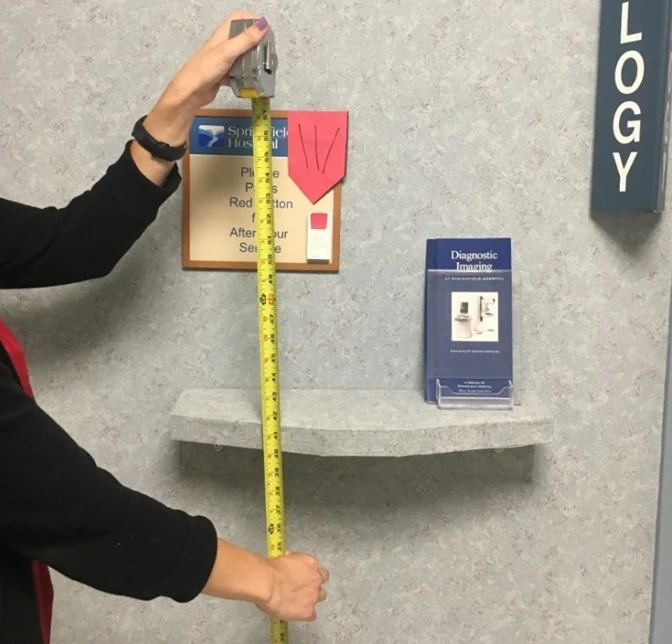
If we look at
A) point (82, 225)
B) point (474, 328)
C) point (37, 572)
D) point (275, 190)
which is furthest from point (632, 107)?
point (37, 572)

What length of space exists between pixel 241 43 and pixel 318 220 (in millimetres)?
244

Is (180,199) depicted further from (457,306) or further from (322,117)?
(457,306)

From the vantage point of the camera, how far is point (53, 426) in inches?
25.4

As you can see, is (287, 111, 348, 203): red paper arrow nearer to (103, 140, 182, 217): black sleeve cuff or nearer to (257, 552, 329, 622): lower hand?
(103, 140, 182, 217): black sleeve cuff

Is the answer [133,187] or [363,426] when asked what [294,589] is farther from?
[133,187]

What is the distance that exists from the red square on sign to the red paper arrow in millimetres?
18

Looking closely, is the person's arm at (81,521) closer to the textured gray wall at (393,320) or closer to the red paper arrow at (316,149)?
the textured gray wall at (393,320)

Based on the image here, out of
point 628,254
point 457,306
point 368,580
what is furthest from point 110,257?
point 628,254

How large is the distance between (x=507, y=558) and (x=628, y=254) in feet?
1.49

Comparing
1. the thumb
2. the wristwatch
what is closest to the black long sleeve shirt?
the wristwatch

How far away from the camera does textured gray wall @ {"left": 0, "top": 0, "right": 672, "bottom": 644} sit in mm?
943

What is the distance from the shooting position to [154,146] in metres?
0.85

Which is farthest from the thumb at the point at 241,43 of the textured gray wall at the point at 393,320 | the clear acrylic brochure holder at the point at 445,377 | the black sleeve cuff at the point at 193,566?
the black sleeve cuff at the point at 193,566

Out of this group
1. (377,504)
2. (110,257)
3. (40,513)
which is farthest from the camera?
(377,504)
